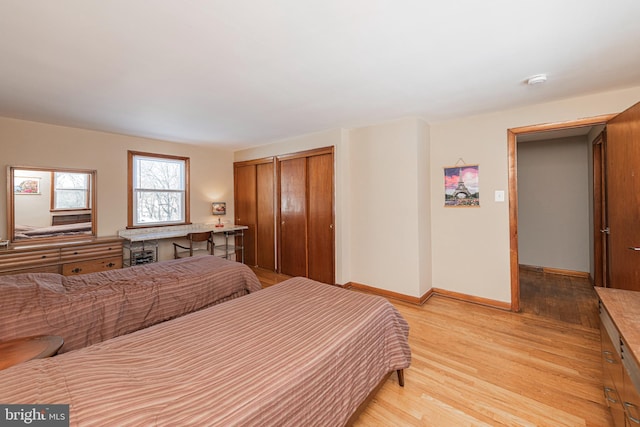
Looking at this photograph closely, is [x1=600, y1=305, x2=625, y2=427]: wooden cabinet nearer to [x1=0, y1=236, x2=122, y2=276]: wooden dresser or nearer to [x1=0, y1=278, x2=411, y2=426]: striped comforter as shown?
[x1=0, y1=278, x2=411, y2=426]: striped comforter

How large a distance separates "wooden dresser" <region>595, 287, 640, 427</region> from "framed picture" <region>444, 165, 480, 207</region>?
173cm

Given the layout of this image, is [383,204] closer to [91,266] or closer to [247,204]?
[247,204]

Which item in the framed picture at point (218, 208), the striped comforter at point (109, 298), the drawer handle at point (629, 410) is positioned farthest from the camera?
the framed picture at point (218, 208)

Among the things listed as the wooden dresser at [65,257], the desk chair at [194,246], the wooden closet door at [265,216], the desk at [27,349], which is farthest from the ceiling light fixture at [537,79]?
the wooden dresser at [65,257]

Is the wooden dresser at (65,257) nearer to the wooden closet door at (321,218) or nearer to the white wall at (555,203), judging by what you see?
the wooden closet door at (321,218)

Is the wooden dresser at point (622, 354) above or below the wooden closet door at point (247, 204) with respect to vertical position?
below

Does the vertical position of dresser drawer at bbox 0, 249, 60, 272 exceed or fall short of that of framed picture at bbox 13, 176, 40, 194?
it falls short

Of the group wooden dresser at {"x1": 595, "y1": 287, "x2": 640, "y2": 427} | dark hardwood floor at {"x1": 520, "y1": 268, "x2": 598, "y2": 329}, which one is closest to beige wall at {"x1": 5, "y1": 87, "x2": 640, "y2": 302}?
dark hardwood floor at {"x1": 520, "y1": 268, "x2": 598, "y2": 329}

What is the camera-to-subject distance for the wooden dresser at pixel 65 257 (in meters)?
3.03

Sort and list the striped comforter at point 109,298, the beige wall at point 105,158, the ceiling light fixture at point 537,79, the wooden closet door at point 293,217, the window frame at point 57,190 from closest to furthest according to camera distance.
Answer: the striped comforter at point 109,298
the ceiling light fixture at point 537,79
the beige wall at point 105,158
the window frame at point 57,190
the wooden closet door at point 293,217

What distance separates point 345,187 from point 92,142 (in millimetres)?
3768

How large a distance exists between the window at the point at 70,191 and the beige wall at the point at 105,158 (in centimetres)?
13

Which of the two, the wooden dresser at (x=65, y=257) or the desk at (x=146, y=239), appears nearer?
the wooden dresser at (x=65, y=257)

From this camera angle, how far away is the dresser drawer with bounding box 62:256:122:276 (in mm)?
3367
